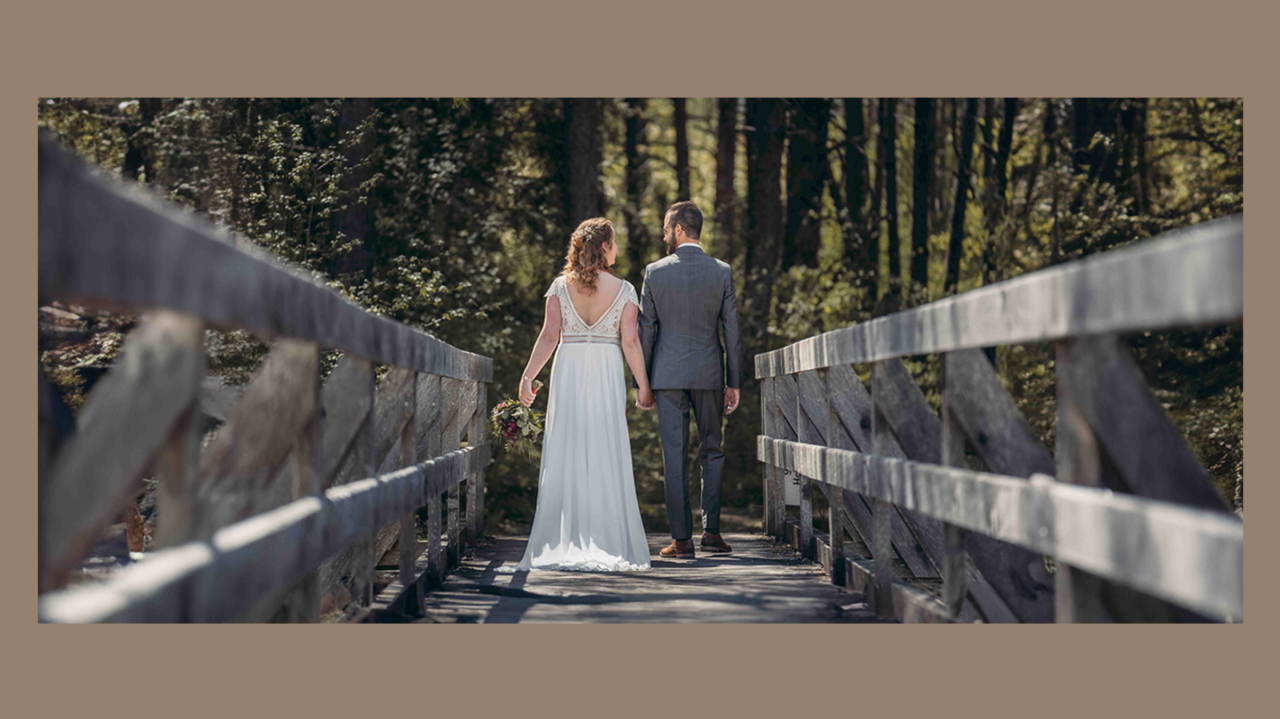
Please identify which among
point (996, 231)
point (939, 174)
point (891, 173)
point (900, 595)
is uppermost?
point (939, 174)

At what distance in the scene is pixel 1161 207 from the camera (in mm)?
17031

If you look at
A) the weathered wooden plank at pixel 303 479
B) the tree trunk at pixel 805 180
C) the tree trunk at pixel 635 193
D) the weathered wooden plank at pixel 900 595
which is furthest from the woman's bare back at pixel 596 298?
the tree trunk at pixel 805 180

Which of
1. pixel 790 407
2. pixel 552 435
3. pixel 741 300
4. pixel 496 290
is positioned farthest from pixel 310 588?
pixel 741 300

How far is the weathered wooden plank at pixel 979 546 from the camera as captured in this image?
4535 mm

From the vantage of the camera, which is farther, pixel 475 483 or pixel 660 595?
pixel 475 483

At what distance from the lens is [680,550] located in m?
7.75

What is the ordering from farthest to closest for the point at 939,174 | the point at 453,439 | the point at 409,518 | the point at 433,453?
the point at 939,174 → the point at 453,439 → the point at 433,453 → the point at 409,518

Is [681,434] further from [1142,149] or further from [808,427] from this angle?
[1142,149]

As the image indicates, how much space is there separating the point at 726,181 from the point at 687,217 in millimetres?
11911

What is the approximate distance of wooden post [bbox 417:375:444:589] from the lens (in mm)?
5949

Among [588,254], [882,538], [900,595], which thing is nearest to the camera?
[900,595]

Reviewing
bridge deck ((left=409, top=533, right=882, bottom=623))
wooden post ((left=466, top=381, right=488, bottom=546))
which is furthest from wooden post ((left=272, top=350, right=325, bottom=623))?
wooden post ((left=466, top=381, right=488, bottom=546))

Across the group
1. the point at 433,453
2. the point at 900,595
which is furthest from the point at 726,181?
the point at 900,595

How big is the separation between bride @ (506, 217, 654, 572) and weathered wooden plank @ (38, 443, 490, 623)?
9.65 feet
